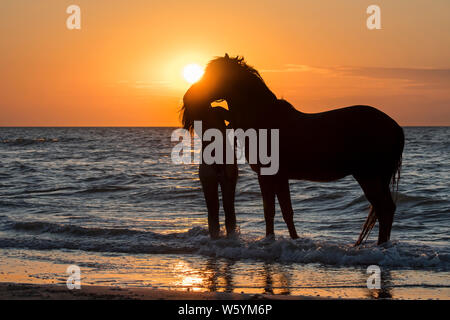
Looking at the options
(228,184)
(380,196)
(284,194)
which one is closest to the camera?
(380,196)

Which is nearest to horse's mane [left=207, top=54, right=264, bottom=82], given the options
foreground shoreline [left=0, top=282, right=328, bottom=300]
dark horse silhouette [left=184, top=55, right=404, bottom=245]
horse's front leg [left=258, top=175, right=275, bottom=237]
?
dark horse silhouette [left=184, top=55, right=404, bottom=245]

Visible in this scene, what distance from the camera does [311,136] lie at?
21.1 ft

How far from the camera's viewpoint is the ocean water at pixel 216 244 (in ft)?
18.0

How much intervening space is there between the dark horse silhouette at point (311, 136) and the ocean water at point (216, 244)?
572 millimetres

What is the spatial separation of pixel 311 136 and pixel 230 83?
42.6 inches

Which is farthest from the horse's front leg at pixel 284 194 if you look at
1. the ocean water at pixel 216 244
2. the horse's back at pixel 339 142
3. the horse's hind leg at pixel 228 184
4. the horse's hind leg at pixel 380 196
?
the horse's hind leg at pixel 380 196

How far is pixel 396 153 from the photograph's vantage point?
642 centimetres

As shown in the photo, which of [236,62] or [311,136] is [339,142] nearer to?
[311,136]

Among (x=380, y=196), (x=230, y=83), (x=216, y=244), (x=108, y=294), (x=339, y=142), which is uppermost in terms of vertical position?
(x=230, y=83)

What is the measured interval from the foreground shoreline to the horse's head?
261cm

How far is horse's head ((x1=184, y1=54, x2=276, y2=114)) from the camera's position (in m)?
6.45

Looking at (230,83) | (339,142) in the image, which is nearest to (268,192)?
(339,142)

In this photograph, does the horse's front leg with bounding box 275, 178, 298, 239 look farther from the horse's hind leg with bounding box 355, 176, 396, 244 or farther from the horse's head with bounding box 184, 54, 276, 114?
the horse's head with bounding box 184, 54, 276, 114
